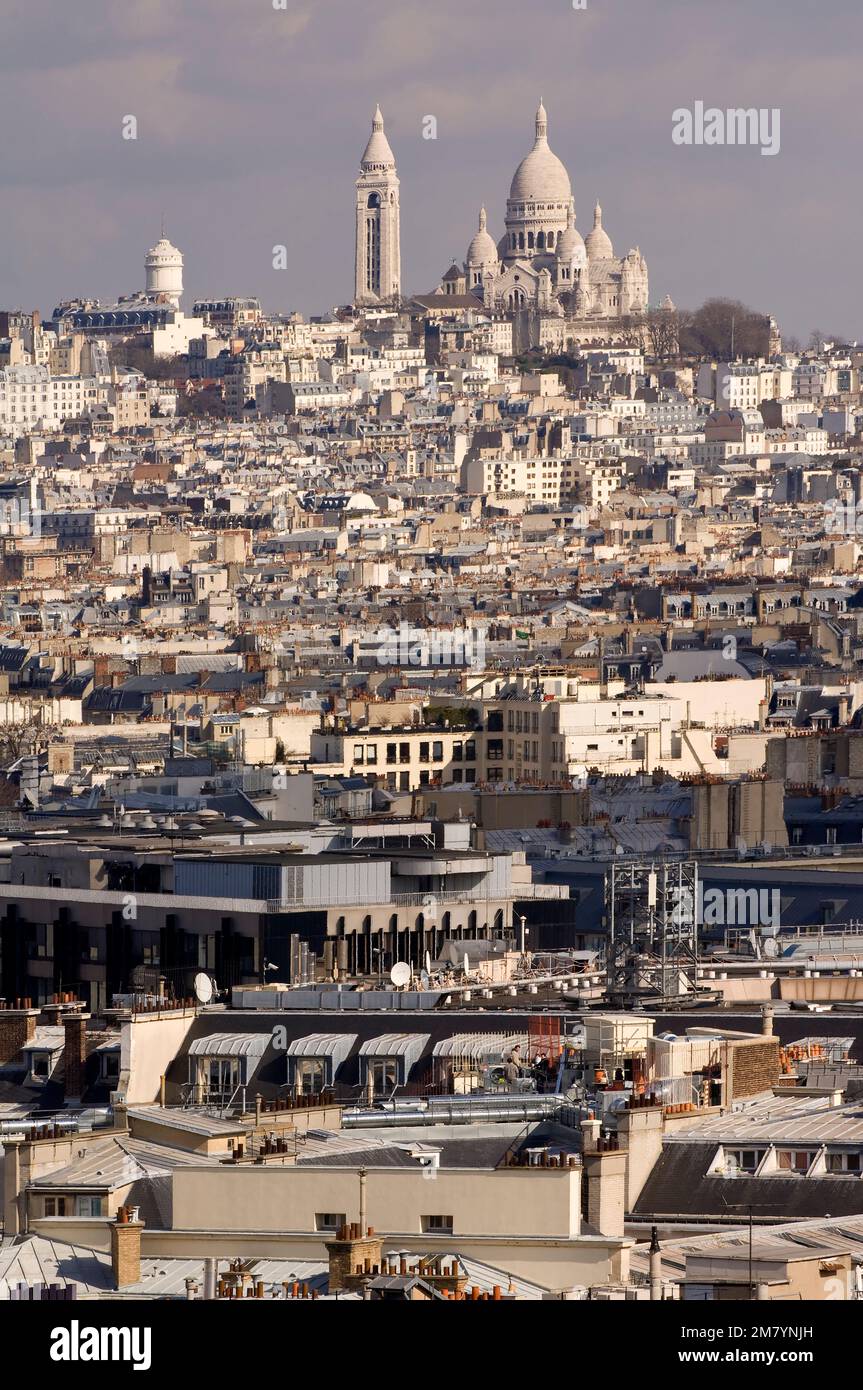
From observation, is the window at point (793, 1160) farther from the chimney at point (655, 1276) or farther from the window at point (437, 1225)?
the chimney at point (655, 1276)

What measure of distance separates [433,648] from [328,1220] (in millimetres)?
55004

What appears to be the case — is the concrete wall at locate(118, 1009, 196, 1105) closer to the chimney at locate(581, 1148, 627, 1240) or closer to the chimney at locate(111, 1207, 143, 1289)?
the chimney at locate(581, 1148, 627, 1240)

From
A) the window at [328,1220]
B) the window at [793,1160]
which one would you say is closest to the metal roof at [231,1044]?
the window at [793,1160]

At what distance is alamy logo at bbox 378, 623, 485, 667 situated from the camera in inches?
2515

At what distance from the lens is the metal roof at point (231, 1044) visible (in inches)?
647

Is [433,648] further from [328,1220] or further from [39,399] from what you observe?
[39,399]

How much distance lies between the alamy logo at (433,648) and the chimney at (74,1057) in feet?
145

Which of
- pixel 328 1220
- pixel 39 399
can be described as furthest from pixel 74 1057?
pixel 39 399

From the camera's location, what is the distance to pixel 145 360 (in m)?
192

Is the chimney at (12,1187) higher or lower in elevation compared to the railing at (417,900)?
lower

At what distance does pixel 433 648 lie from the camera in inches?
2601

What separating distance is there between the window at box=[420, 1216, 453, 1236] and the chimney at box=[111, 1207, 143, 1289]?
38.1 inches

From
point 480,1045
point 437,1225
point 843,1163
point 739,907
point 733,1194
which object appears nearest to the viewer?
point 437,1225
